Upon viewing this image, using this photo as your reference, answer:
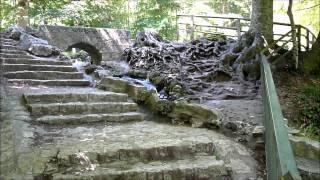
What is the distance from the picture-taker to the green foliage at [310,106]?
6.05 metres

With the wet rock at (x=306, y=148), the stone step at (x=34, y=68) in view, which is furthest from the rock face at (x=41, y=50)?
the wet rock at (x=306, y=148)

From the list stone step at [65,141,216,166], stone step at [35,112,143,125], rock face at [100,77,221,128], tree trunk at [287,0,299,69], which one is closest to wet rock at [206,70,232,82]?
tree trunk at [287,0,299,69]

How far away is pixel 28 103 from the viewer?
5.41m

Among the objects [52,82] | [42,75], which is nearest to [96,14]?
[42,75]

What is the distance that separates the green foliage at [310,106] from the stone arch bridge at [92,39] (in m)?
6.99

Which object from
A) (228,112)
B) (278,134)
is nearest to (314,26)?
(228,112)

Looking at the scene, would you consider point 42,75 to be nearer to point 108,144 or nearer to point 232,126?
point 108,144

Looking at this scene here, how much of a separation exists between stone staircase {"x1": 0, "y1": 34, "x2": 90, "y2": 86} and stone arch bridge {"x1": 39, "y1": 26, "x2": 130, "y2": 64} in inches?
128

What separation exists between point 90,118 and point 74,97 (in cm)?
83

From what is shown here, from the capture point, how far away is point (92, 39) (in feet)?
39.7

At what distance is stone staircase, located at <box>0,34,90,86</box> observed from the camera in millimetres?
6953

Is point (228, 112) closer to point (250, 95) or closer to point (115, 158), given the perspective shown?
point (250, 95)

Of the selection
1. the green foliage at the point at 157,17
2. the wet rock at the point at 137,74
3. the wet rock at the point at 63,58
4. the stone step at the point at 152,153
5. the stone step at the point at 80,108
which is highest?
the green foliage at the point at 157,17

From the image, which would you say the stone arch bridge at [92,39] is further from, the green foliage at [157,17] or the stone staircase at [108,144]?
the stone staircase at [108,144]
